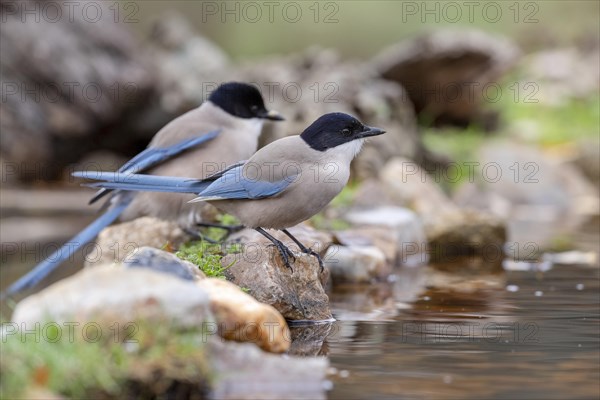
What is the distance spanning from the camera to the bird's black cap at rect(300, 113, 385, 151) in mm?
5715

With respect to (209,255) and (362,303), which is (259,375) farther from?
(362,303)

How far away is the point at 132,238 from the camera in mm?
7055

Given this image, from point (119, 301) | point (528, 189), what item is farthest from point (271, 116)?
point (528, 189)

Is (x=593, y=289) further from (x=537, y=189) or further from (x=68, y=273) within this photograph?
(x=537, y=189)


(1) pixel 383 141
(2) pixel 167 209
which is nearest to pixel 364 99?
(1) pixel 383 141

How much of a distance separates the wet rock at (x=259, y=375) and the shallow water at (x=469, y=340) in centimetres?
12

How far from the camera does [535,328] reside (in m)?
5.46

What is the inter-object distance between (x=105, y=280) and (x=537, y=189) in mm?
10035

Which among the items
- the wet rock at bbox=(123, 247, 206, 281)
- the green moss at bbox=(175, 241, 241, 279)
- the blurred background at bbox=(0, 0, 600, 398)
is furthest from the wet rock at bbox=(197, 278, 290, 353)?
the blurred background at bbox=(0, 0, 600, 398)

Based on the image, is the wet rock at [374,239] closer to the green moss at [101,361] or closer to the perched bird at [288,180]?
the perched bird at [288,180]

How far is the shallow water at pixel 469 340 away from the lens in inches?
165

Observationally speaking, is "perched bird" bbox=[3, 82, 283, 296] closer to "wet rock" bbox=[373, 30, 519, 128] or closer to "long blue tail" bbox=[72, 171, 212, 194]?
"long blue tail" bbox=[72, 171, 212, 194]

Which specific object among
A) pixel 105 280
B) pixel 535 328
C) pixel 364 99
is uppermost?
pixel 364 99

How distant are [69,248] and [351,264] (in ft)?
6.66
